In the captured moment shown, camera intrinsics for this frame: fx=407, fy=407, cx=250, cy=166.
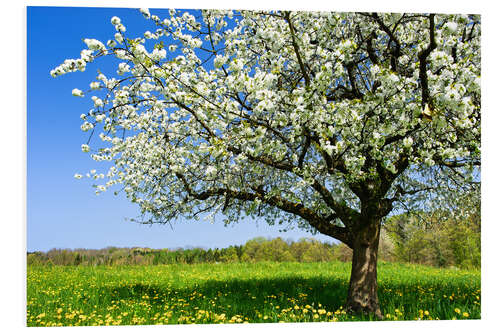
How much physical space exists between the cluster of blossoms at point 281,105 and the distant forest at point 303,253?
3.59 metres

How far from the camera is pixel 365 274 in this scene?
17.8 feet

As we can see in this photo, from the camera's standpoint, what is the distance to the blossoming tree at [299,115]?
13.1ft

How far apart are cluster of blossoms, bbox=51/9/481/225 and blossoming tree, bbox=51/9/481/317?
0.02 metres

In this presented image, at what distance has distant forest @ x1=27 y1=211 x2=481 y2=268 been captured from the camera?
8.91 meters

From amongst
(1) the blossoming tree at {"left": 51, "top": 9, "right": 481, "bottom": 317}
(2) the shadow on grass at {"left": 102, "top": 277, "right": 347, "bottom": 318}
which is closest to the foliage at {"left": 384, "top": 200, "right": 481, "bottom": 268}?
(1) the blossoming tree at {"left": 51, "top": 9, "right": 481, "bottom": 317}

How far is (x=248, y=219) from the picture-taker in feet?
20.8

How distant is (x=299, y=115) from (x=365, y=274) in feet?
8.43

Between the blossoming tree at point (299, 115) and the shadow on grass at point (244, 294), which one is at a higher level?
the blossoming tree at point (299, 115)

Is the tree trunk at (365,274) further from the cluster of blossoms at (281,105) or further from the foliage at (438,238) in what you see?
the foliage at (438,238)

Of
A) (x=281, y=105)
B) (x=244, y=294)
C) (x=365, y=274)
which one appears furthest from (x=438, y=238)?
(x=281, y=105)

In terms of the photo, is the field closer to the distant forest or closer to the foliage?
the distant forest

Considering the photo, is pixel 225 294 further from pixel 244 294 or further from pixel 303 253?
pixel 303 253

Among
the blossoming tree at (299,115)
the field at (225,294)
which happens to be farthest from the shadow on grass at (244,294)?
the blossoming tree at (299,115)
